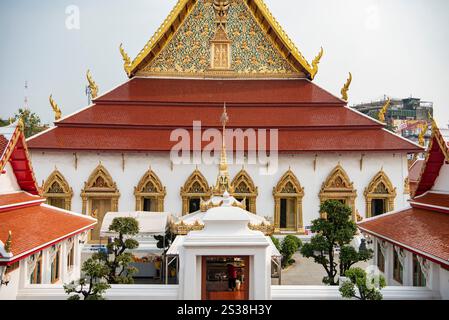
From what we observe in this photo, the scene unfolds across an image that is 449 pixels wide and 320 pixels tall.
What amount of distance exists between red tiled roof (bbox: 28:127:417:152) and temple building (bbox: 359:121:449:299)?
4441mm

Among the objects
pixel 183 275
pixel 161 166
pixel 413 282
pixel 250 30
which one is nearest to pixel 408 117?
pixel 250 30

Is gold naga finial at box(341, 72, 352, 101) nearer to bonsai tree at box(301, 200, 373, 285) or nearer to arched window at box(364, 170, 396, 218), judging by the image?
arched window at box(364, 170, 396, 218)

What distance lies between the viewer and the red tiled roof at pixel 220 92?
49.5 feet

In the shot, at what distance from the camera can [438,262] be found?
6.21 meters

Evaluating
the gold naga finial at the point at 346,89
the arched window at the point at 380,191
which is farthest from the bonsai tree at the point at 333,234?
the gold naga finial at the point at 346,89

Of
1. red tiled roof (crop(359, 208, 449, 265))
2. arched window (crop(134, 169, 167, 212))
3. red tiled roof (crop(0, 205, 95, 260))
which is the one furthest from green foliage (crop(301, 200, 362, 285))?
arched window (crop(134, 169, 167, 212))

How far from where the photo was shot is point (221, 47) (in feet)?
53.1

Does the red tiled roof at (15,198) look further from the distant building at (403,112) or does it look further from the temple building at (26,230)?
the distant building at (403,112)

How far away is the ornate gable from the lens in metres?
16.0

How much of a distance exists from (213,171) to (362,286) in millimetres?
8291

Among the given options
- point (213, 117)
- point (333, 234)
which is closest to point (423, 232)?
point (333, 234)

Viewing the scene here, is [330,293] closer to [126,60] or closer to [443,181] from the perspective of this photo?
[443,181]

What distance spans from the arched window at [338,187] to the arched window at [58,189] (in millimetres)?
7765
